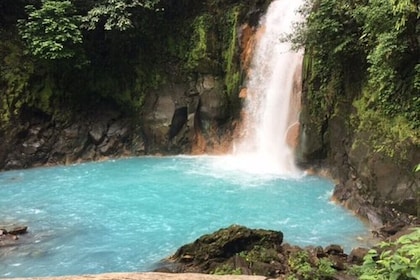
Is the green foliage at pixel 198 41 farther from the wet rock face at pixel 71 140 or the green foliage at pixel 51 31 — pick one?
the green foliage at pixel 51 31

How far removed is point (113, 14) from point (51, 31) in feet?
7.08

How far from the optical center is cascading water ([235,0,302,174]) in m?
14.0

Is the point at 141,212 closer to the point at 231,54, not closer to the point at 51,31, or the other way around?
the point at 51,31

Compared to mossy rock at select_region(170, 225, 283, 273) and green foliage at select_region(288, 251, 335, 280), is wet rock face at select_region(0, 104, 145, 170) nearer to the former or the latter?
mossy rock at select_region(170, 225, 283, 273)

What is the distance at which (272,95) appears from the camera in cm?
1481

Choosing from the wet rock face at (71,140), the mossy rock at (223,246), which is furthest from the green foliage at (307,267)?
the wet rock face at (71,140)

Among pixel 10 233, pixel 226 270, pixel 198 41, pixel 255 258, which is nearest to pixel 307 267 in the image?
pixel 255 258

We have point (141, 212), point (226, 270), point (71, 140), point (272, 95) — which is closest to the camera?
point (226, 270)

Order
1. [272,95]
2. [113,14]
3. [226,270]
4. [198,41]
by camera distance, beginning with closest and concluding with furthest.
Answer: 1. [226,270]
2. [272,95]
3. [113,14]
4. [198,41]

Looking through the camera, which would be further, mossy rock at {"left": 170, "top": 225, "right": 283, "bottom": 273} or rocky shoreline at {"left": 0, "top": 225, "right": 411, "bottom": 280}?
mossy rock at {"left": 170, "top": 225, "right": 283, "bottom": 273}

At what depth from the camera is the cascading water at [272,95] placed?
1404 cm

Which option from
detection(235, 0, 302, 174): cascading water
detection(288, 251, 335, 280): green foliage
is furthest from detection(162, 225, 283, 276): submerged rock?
detection(235, 0, 302, 174): cascading water

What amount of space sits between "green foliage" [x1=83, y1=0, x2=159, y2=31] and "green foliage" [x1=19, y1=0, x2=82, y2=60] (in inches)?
25.4

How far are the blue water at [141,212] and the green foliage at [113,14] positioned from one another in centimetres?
493
